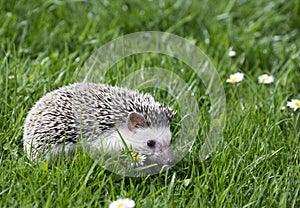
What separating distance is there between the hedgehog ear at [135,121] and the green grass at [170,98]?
37 centimetres

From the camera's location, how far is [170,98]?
189 inches

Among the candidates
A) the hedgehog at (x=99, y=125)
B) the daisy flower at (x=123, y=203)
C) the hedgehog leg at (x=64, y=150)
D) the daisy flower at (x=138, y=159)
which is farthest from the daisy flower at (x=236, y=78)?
the daisy flower at (x=123, y=203)

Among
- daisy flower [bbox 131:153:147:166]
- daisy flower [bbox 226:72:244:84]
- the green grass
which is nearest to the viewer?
the green grass

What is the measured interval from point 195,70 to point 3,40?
6.24 feet

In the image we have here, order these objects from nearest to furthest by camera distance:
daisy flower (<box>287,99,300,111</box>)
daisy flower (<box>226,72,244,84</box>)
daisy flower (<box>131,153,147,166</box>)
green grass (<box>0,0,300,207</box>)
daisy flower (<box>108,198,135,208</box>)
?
daisy flower (<box>108,198,135,208</box>)
green grass (<box>0,0,300,207</box>)
daisy flower (<box>131,153,147,166</box>)
daisy flower (<box>287,99,300,111</box>)
daisy flower (<box>226,72,244,84</box>)

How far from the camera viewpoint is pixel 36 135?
3.94m

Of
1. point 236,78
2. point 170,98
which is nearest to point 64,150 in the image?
point 170,98

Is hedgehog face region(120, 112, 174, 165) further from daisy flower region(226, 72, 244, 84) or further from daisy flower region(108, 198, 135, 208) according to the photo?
daisy flower region(226, 72, 244, 84)

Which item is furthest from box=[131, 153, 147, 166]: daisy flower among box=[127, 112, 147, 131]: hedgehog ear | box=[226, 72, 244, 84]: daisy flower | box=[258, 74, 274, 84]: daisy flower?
box=[258, 74, 274, 84]: daisy flower

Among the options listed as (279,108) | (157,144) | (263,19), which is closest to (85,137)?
(157,144)

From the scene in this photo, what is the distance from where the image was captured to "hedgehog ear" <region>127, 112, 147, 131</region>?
12.5 ft

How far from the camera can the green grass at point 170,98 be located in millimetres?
3564

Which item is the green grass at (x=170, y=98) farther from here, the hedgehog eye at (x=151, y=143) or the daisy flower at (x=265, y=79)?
the hedgehog eye at (x=151, y=143)

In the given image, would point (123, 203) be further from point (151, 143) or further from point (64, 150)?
Answer: point (64, 150)
